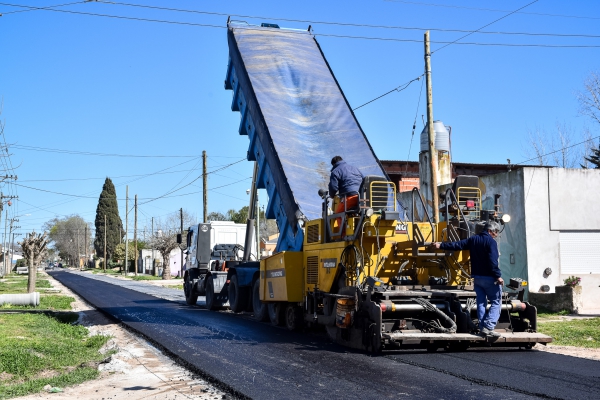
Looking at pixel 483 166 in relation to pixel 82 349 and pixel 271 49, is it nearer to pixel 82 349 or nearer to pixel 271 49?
pixel 271 49

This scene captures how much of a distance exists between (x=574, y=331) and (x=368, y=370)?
619cm

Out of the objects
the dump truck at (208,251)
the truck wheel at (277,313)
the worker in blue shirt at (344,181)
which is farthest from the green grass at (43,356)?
the dump truck at (208,251)

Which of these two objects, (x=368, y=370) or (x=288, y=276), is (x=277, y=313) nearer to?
(x=288, y=276)

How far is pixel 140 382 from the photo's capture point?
8094 millimetres

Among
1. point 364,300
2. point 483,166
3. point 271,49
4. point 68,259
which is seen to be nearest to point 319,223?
point 364,300

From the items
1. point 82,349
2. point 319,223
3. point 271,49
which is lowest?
point 82,349

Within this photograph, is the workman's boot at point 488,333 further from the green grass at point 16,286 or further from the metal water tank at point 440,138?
the green grass at point 16,286

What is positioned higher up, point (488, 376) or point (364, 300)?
point (364, 300)

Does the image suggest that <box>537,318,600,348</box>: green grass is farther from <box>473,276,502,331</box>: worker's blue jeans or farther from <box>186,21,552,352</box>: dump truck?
<box>473,276,502,331</box>: worker's blue jeans

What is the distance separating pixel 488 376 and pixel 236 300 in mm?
10510

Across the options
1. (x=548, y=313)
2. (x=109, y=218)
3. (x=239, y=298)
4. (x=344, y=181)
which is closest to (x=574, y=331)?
(x=548, y=313)

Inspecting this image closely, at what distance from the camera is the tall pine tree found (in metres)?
102

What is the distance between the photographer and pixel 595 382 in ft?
24.1

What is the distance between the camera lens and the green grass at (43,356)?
821 centimetres
